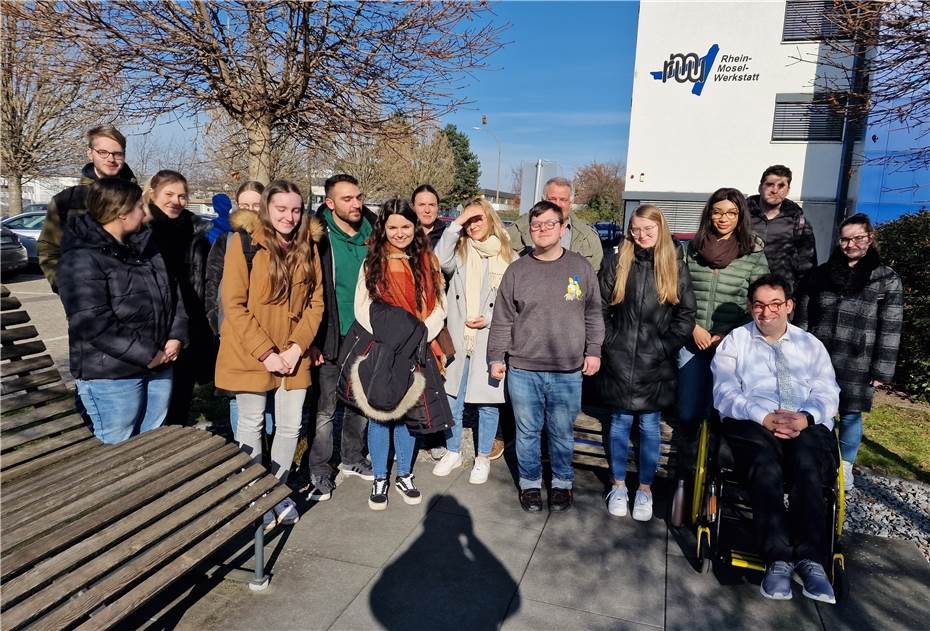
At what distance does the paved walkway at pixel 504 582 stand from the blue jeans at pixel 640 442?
Result: 310 mm

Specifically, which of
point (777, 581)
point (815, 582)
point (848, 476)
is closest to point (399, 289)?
point (777, 581)

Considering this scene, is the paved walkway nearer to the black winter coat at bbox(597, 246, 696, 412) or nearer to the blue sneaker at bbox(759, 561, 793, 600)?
the blue sneaker at bbox(759, 561, 793, 600)

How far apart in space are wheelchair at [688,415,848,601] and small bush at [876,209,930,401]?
15.4ft

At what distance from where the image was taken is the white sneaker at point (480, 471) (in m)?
4.39

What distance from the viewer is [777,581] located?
3008 mm

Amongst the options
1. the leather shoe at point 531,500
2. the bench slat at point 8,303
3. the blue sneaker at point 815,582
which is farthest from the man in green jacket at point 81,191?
the blue sneaker at point 815,582

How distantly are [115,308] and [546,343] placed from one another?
8.21ft

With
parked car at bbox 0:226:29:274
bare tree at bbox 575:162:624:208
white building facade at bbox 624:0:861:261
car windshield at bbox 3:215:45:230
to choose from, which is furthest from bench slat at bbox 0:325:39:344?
bare tree at bbox 575:162:624:208

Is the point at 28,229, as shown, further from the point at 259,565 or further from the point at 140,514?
the point at 140,514

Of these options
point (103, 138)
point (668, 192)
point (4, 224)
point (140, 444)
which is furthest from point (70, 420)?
point (4, 224)

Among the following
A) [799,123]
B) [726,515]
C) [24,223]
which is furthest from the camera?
[24,223]

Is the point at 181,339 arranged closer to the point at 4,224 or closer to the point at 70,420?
the point at 70,420

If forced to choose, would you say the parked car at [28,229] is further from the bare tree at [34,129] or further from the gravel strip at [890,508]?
the gravel strip at [890,508]

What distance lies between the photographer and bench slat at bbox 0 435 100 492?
8.68 feet
